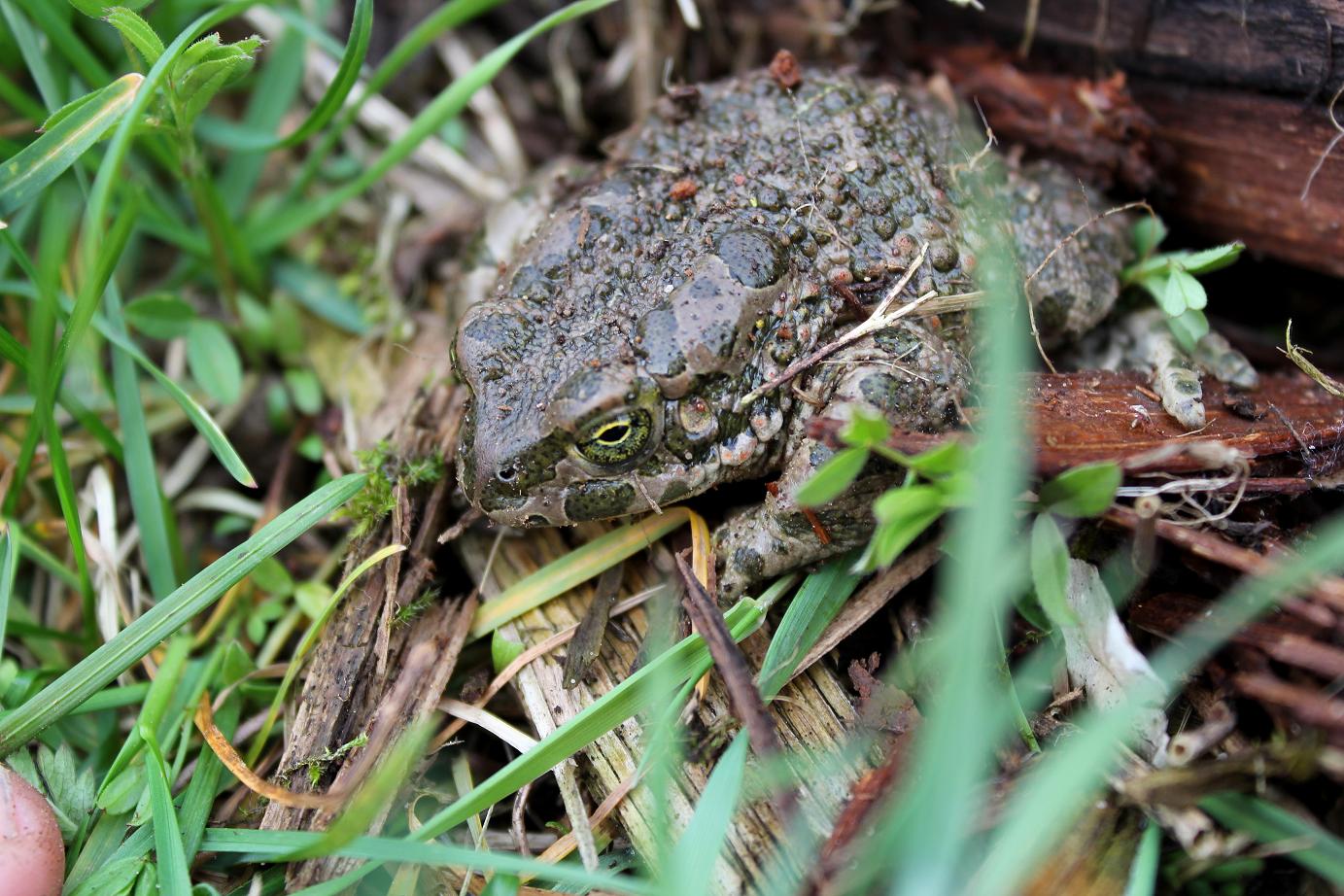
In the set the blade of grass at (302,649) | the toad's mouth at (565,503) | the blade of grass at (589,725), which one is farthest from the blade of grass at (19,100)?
the blade of grass at (589,725)

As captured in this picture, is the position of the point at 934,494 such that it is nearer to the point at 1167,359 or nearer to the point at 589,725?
the point at 589,725

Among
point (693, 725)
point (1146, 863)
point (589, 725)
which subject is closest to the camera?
point (1146, 863)

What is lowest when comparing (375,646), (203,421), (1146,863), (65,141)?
(1146,863)

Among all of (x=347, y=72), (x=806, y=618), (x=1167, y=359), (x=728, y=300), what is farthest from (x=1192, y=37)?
(x=347, y=72)

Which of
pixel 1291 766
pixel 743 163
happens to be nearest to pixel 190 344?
pixel 743 163

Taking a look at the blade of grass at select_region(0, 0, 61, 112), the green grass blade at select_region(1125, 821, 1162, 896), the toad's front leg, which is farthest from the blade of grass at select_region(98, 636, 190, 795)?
the green grass blade at select_region(1125, 821, 1162, 896)
